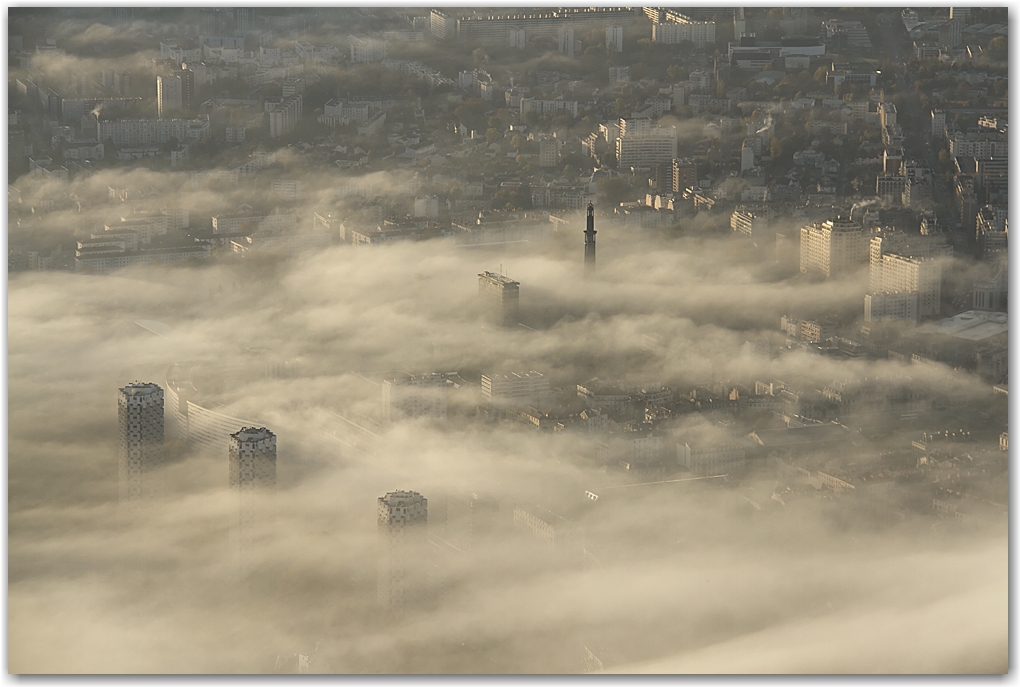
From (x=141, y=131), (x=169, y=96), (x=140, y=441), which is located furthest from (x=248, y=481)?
(x=169, y=96)

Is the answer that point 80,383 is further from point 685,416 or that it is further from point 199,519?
point 685,416

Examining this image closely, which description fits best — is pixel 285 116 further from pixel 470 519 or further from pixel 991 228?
pixel 991 228

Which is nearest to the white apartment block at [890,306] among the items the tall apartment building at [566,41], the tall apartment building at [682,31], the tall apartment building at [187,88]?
the tall apartment building at [682,31]

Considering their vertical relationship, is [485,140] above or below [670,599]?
above

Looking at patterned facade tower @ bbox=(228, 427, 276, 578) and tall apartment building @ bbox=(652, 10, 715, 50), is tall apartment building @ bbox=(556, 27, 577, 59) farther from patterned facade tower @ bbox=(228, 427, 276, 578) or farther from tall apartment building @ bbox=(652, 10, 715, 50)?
patterned facade tower @ bbox=(228, 427, 276, 578)

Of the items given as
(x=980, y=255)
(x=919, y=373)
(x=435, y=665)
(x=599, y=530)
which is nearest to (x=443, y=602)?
(x=435, y=665)
